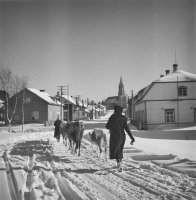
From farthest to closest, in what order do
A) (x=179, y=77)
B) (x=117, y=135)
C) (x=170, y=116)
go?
1. (x=170, y=116)
2. (x=179, y=77)
3. (x=117, y=135)

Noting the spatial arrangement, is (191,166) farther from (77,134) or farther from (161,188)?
(77,134)

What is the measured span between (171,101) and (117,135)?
18.7 m

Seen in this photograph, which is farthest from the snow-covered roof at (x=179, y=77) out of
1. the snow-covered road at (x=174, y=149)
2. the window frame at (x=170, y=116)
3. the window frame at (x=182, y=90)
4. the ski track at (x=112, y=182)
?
the ski track at (x=112, y=182)

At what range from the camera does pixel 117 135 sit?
6.81 meters

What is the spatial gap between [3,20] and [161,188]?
17.5ft

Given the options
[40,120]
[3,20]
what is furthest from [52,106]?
[3,20]

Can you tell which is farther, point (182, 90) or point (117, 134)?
point (182, 90)

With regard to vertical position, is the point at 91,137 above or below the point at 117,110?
below

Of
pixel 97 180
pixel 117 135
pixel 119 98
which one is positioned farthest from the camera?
pixel 119 98

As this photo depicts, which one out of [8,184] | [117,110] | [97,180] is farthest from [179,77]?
[8,184]

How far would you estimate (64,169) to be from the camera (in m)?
6.68

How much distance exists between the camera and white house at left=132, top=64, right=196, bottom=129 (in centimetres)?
2362

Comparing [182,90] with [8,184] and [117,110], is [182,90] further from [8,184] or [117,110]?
[8,184]

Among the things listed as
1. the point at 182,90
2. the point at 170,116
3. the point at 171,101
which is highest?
the point at 182,90
